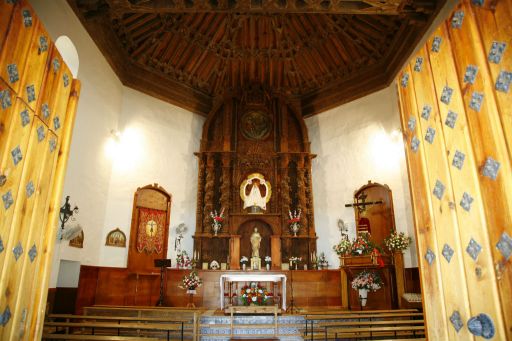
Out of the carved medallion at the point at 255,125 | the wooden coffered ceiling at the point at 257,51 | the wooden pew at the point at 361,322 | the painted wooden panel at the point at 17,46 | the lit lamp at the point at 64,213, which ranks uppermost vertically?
the wooden coffered ceiling at the point at 257,51

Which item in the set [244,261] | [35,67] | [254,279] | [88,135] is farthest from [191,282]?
[35,67]

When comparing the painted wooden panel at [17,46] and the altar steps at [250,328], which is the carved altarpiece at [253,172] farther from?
the painted wooden panel at [17,46]

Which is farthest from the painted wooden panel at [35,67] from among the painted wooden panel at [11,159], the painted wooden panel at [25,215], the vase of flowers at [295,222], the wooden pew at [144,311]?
the vase of flowers at [295,222]

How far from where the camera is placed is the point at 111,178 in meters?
12.1

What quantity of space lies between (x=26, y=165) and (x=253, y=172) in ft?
38.2

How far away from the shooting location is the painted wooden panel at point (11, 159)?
302 cm

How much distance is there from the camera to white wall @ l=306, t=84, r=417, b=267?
1236cm

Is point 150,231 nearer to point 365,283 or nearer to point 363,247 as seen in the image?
point 363,247

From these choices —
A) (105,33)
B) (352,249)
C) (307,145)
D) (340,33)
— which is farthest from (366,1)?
(105,33)

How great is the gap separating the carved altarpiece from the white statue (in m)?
0.18

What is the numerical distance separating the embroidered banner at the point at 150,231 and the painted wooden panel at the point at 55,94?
358 inches

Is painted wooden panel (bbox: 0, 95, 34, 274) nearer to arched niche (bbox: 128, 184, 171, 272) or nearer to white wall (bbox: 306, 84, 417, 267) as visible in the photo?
arched niche (bbox: 128, 184, 171, 272)

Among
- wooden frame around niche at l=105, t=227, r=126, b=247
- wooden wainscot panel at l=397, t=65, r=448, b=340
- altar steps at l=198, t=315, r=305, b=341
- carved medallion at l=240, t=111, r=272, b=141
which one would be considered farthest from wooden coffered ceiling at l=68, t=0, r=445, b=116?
altar steps at l=198, t=315, r=305, b=341

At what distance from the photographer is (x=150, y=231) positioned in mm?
12750
